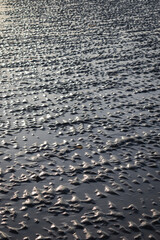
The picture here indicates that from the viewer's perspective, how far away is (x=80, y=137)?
12.1 feet

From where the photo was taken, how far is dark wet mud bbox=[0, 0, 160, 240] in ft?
8.32

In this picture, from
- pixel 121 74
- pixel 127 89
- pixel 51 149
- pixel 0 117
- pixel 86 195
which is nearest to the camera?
pixel 86 195

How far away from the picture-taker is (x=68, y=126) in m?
3.93

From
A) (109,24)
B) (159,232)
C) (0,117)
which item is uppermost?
(109,24)

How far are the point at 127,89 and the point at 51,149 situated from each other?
195 centimetres

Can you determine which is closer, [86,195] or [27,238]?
[27,238]

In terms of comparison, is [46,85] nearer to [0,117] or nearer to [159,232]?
[0,117]

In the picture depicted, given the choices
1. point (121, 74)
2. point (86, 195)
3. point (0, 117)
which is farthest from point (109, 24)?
point (86, 195)

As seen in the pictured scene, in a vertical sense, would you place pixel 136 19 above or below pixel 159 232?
above

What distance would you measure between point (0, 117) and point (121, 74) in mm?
2277

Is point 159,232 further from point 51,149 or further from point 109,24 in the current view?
point 109,24

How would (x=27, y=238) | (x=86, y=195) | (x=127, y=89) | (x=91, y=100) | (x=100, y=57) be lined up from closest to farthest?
(x=27, y=238) → (x=86, y=195) → (x=91, y=100) → (x=127, y=89) → (x=100, y=57)

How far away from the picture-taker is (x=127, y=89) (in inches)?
197

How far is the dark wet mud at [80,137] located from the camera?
8.32 ft
